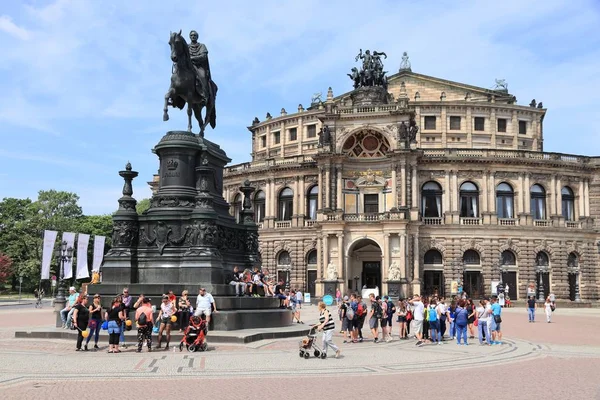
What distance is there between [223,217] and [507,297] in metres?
43.2

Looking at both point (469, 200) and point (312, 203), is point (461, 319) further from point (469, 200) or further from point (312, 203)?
point (312, 203)

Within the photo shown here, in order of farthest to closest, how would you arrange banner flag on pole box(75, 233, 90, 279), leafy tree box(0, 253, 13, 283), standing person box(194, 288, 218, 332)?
leafy tree box(0, 253, 13, 283), banner flag on pole box(75, 233, 90, 279), standing person box(194, 288, 218, 332)

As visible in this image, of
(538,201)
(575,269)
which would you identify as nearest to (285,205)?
(538,201)

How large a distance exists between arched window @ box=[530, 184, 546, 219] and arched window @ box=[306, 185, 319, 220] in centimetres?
2180

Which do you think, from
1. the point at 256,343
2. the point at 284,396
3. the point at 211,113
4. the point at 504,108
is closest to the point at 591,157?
the point at 504,108

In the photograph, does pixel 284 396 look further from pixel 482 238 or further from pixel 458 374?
pixel 482 238

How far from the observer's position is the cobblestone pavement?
39.9ft

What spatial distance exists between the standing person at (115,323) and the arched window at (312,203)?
165ft

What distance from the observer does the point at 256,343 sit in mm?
19281

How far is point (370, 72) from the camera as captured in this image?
67.9 metres

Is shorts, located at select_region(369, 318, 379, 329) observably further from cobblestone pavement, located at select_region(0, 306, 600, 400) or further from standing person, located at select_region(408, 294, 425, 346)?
cobblestone pavement, located at select_region(0, 306, 600, 400)

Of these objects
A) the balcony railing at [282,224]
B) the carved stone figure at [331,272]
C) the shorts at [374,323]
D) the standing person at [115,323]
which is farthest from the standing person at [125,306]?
the balcony railing at [282,224]

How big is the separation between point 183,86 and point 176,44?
152 centimetres

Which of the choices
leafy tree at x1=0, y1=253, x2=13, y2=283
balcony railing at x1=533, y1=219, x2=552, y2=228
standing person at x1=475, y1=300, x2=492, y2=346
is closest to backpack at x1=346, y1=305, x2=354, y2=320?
standing person at x1=475, y1=300, x2=492, y2=346
